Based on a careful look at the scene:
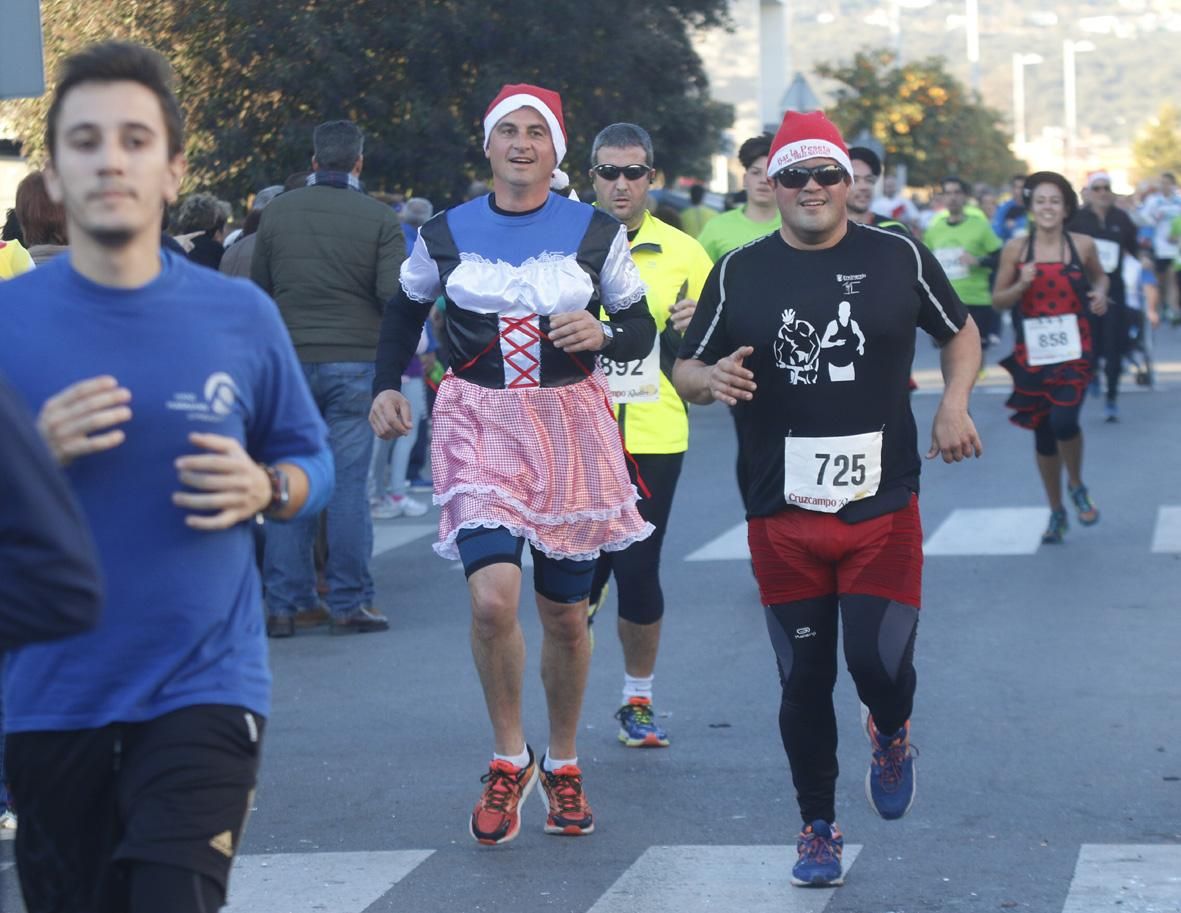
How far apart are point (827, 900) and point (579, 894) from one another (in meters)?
0.64

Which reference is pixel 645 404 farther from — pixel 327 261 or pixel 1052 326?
pixel 1052 326

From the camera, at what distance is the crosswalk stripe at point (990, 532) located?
1167 centimetres

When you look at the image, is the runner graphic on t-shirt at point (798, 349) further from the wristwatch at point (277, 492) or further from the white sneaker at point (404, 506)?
the white sneaker at point (404, 506)

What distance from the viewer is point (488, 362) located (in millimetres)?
6004

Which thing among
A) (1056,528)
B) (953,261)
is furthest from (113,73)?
(953,261)

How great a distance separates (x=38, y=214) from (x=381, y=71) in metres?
12.0

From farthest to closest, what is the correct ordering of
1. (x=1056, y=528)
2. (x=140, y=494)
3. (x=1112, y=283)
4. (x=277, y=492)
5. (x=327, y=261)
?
(x=1112, y=283) → (x=1056, y=528) → (x=327, y=261) → (x=277, y=492) → (x=140, y=494)

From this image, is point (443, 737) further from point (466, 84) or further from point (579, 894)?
point (466, 84)

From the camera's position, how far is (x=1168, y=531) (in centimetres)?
1205

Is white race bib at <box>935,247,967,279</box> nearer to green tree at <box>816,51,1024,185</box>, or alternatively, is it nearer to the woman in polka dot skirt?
the woman in polka dot skirt

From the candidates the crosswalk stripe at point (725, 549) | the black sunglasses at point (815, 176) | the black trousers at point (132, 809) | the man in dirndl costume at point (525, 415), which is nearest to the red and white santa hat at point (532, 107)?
the man in dirndl costume at point (525, 415)

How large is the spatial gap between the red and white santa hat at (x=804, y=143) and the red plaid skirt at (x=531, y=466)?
88 centimetres

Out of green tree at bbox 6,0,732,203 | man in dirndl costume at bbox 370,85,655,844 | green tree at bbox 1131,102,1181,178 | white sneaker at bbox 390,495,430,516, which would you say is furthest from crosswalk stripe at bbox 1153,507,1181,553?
green tree at bbox 1131,102,1181,178

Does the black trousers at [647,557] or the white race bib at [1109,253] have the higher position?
the white race bib at [1109,253]
